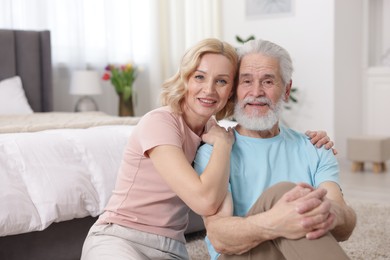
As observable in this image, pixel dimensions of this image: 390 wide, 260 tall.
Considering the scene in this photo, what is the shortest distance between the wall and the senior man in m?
4.28

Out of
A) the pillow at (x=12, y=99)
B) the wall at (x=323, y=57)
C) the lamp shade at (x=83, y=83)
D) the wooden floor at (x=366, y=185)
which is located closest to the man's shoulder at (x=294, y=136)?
the wooden floor at (x=366, y=185)

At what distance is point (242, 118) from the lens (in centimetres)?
186

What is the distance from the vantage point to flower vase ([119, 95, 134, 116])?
18.6ft

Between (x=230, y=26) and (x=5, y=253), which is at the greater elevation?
(x=230, y=26)

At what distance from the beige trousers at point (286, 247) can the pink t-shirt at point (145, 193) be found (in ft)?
0.83

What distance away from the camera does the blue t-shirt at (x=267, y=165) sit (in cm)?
182

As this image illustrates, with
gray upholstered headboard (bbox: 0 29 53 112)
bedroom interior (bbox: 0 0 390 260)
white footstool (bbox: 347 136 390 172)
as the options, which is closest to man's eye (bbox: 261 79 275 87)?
bedroom interior (bbox: 0 0 390 260)

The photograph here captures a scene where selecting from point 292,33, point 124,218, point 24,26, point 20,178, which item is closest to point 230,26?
point 292,33

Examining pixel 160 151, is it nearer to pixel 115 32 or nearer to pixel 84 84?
pixel 84 84

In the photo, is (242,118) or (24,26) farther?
(24,26)

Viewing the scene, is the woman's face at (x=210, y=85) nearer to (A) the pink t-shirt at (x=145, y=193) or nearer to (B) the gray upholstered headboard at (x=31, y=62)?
(A) the pink t-shirt at (x=145, y=193)

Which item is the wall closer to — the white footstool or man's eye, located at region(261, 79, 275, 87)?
the white footstool

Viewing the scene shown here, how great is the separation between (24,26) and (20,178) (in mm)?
3067

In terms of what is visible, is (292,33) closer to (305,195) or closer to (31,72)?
(31,72)
